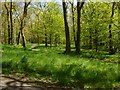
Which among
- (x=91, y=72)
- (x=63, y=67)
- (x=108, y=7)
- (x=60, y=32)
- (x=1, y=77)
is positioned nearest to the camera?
(x=1, y=77)

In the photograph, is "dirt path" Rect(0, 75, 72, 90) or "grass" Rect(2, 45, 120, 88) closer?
"dirt path" Rect(0, 75, 72, 90)

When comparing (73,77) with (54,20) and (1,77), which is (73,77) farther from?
(54,20)

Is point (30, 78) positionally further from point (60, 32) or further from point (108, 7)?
point (60, 32)

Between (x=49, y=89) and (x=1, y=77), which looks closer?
(x=49, y=89)

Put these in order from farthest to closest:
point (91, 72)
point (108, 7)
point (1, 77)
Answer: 1. point (108, 7)
2. point (91, 72)
3. point (1, 77)

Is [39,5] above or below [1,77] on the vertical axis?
above

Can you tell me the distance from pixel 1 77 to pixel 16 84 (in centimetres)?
102

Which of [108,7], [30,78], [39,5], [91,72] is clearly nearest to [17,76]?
[30,78]

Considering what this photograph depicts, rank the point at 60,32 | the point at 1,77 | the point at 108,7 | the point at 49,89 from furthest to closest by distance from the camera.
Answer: the point at 60,32 → the point at 108,7 → the point at 1,77 → the point at 49,89

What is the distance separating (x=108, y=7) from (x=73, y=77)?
22370mm

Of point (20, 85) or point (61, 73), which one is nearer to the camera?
point (20, 85)

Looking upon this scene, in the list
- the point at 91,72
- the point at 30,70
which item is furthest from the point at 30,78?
the point at 91,72

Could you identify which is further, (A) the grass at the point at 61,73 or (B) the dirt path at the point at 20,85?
(A) the grass at the point at 61,73

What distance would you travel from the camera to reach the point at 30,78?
8.81 m
